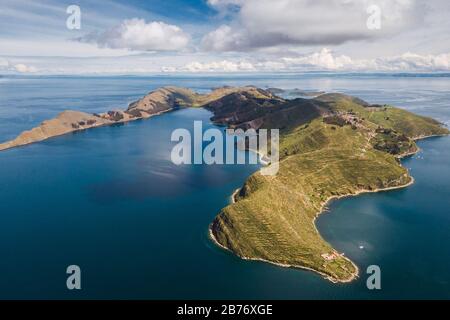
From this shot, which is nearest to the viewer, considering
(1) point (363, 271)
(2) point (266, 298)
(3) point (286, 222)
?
(2) point (266, 298)

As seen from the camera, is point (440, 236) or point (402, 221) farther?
point (402, 221)

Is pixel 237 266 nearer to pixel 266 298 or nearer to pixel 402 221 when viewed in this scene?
pixel 266 298

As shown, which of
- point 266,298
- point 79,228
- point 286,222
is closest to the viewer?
point 266,298

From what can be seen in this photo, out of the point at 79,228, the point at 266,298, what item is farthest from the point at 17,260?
the point at 266,298

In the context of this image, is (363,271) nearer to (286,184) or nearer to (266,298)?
(266,298)

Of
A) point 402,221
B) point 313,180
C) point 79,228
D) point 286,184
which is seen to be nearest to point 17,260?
point 79,228

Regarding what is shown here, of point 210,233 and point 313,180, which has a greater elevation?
point 313,180
